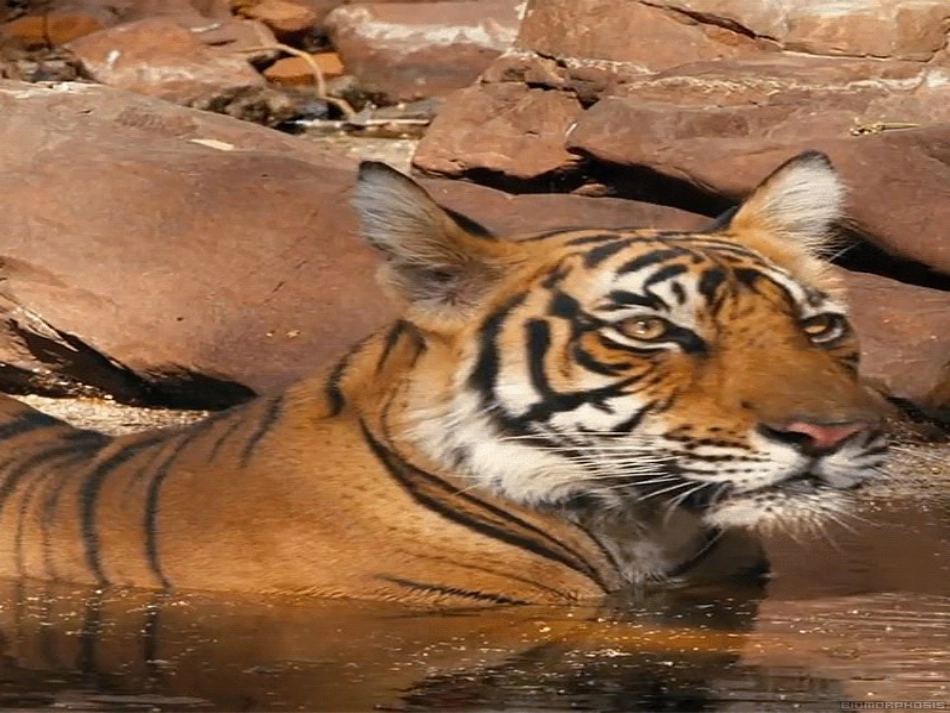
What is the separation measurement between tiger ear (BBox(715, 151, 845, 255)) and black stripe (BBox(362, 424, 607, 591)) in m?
0.65

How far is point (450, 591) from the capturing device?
335cm

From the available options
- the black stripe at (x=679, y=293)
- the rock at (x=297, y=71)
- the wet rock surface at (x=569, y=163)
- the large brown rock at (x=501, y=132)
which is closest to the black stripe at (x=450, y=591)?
the black stripe at (x=679, y=293)

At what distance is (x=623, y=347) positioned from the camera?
3258 mm

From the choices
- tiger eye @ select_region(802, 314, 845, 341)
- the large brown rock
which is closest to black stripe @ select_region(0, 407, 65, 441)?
tiger eye @ select_region(802, 314, 845, 341)

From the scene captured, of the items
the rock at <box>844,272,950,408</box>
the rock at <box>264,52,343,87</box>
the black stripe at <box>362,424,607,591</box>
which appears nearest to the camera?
the black stripe at <box>362,424,607,591</box>

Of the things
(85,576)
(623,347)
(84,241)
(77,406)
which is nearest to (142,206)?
(84,241)

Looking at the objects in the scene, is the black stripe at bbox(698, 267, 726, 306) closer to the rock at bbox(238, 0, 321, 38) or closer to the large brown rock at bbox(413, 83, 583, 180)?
the large brown rock at bbox(413, 83, 583, 180)

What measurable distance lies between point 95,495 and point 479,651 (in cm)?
81

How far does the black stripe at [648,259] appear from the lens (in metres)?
3.34

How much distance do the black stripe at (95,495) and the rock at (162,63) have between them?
7.24 meters

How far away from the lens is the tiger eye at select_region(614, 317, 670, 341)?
3.25 m

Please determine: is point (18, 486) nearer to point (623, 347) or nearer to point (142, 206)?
point (623, 347)

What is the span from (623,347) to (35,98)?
359 cm

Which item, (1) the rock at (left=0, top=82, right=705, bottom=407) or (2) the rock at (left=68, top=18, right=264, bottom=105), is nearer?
(1) the rock at (left=0, top=82, right=705, bottom=407)
